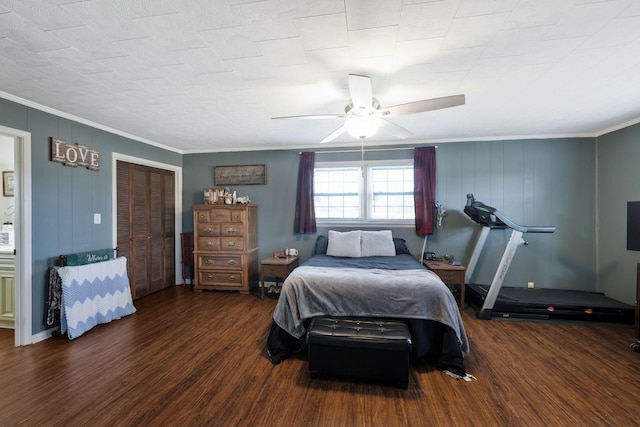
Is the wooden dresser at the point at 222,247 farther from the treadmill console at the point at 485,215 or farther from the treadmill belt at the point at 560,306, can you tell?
the treadmill belt at the point at 560,306

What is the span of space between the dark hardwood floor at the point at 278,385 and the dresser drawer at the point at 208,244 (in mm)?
1545

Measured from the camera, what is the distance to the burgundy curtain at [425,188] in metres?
4.10

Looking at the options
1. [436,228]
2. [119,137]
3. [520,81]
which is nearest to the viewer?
[520,81]

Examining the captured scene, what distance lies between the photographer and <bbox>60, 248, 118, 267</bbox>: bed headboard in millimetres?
2854

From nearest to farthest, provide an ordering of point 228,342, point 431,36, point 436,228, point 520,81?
1. point 431,36
2. point 520,81
3. point 228,342
4. point 436,228

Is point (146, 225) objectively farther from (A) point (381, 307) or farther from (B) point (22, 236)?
(A) point (381, 307)

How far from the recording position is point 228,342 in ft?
8.80

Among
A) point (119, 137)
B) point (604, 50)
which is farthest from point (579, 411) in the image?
point (119, 137)

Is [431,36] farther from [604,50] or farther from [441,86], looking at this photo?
[604,50]

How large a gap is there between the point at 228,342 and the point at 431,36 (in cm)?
320

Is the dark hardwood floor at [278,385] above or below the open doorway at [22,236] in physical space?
below

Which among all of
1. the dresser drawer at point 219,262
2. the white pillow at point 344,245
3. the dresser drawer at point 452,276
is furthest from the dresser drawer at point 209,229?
the dresser drawer at point 452,276

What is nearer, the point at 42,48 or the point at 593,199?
the point at 42,48

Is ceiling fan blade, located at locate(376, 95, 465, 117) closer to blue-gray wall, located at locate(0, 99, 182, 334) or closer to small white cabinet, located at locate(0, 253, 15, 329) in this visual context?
blue-gray wall, located at locate(0, 99, 182, 334)
